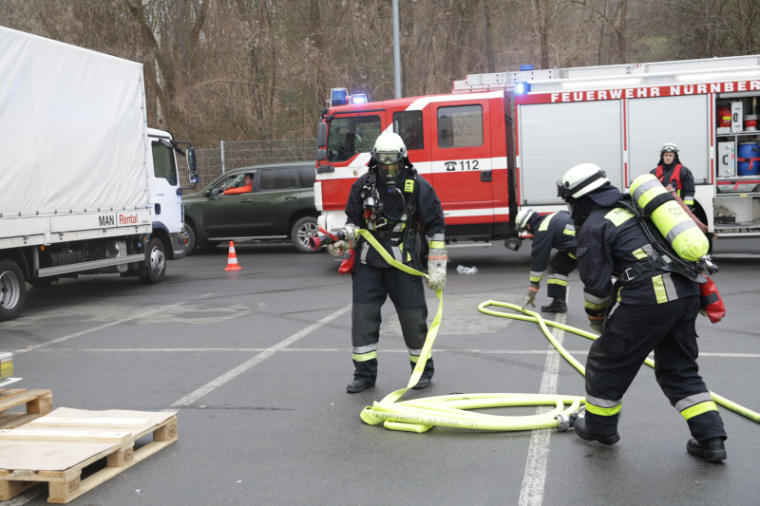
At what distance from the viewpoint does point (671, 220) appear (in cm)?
382

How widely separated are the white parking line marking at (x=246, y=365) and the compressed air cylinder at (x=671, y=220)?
11.1 ft

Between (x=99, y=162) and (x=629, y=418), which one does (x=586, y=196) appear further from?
(x=99, y=162)

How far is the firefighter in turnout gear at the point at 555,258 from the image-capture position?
8016 millimetres

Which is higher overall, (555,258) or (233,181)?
(233,181)

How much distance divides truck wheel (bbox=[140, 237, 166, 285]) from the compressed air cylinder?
920 cm

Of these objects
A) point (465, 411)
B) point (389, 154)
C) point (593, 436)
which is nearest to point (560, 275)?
point (389, 154)

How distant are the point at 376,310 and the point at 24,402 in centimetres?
243

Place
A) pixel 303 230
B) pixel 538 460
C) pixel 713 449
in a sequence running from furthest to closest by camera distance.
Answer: pixel 303 230, pixel 538 460, pixel 713 449

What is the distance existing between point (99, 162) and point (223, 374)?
5283 mm

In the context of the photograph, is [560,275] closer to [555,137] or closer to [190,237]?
[555,137]

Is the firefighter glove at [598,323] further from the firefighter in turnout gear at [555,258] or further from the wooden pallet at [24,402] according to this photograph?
the firefighter in turnout gear at [555,258]

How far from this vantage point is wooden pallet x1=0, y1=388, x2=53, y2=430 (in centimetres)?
438

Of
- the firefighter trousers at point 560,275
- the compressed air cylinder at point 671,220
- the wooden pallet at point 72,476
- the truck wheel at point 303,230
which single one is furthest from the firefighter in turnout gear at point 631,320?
the truck wheel at point 303,230

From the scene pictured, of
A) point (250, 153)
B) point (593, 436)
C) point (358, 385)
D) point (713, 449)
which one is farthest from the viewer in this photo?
point (250, 153)
